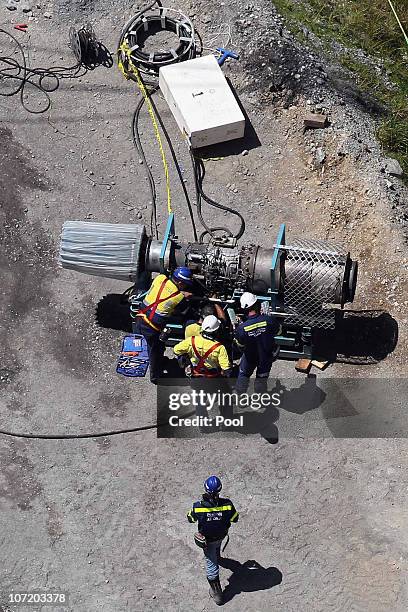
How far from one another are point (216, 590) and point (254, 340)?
3.19 m

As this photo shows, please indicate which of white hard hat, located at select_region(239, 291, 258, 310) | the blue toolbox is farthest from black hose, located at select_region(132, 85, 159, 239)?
white hard hat, located at select_region(239, 291, 258, 310)

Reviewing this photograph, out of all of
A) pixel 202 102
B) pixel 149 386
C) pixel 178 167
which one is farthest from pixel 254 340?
pixel 202 102

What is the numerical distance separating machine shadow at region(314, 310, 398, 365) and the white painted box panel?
3.72m

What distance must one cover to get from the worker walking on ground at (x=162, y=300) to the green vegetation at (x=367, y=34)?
5.62 meters

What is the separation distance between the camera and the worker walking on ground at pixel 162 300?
1126cm

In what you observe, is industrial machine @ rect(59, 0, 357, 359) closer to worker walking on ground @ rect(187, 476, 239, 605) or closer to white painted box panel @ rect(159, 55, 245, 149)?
white painted box panel @ rect(159, 55, 245, 149)

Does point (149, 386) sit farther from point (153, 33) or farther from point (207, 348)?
point (153, 33)

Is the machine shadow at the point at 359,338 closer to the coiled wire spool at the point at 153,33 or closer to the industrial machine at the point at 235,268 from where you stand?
the industrial machine at the point at 235,268

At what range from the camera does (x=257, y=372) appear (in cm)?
1177

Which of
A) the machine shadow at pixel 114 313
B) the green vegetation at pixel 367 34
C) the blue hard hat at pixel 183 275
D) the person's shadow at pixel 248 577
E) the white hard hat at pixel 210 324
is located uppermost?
the green vegetation at pixel 367 34

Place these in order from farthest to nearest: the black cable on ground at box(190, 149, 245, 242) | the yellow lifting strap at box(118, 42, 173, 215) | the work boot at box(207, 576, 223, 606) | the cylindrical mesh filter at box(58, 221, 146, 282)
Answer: the yellow lifting strap at box(118, 42, 173, 215)
the black cable on ground at box(190, 149, 245, 242)
the cylindrical mesh filter at box(58, 221, 146, 282)
the work boot at box(207, 576, 223, 606)

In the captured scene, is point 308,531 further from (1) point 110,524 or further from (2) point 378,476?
(1) point 110,524

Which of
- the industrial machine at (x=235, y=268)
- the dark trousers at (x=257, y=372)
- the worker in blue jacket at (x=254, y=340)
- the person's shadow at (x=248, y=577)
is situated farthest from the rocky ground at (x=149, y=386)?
the industrial machine at (x=235, y=268)

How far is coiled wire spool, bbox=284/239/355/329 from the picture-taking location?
11.2 meters
